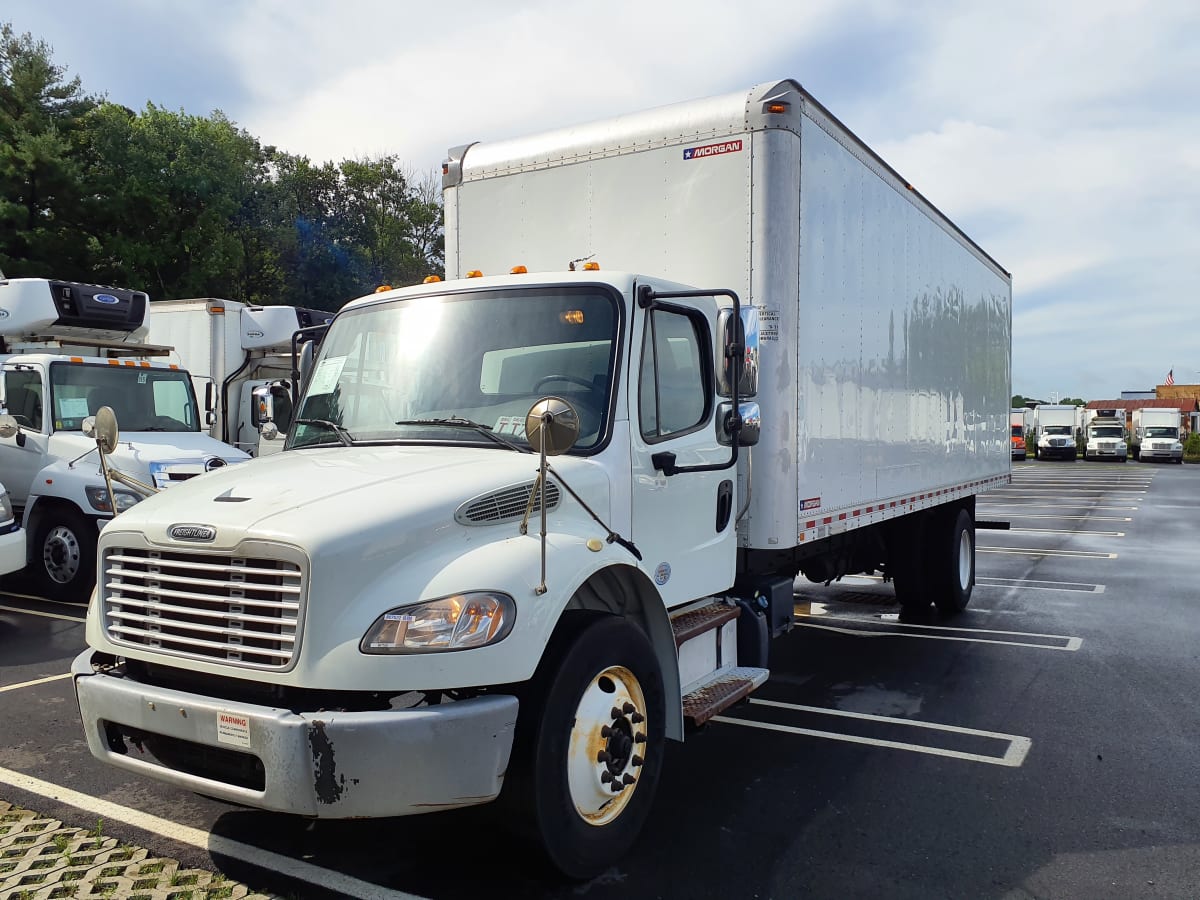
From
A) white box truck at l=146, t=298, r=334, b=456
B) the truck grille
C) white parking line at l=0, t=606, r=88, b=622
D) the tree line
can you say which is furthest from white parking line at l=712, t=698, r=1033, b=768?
the tree line

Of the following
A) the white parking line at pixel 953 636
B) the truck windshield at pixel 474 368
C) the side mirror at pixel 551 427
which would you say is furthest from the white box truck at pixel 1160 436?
the side mirror at pixel 551 427

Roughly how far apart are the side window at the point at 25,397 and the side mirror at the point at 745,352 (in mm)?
8131

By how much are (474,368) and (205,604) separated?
5.13 feet

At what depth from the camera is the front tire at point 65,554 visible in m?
9.27

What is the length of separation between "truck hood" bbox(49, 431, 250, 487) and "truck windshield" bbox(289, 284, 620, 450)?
5.60 metres

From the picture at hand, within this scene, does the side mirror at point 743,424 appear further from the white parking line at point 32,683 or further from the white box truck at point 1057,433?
the white box truck at point 1057,433

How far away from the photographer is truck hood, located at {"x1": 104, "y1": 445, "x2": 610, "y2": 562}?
325cm

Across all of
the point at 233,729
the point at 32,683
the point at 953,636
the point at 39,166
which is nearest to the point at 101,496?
the point at 32,683

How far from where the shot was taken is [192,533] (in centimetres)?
337

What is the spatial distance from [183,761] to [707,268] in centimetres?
368

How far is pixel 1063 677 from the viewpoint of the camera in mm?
7176

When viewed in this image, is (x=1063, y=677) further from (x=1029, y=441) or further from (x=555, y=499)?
(x=1029, y=441)

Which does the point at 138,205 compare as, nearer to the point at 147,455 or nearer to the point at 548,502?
the point at 147,455

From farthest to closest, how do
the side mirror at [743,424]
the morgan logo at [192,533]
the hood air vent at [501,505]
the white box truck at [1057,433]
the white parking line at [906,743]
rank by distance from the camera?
the white box truck at [1057,433] < the white parking line at [906,743] < the side mirror at [743,424] < the hood air vent at [501,505] < the morgan logo at [192,533]
